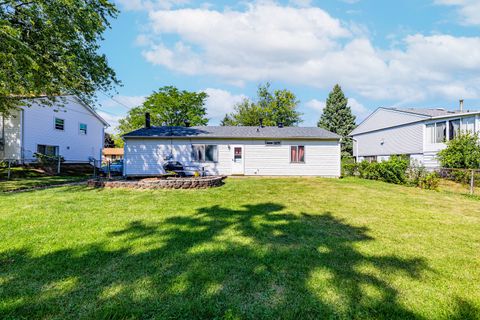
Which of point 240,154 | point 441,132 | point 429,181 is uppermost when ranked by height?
point 441,132

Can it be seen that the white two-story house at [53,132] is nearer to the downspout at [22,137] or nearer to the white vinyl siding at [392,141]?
the downspout at [22,137]

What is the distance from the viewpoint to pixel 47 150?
67.2 ft

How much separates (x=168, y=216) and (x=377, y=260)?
4149 millimetres

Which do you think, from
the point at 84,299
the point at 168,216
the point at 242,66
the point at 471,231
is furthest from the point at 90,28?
the point at 242,66

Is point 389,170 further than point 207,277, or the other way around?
point 389,170

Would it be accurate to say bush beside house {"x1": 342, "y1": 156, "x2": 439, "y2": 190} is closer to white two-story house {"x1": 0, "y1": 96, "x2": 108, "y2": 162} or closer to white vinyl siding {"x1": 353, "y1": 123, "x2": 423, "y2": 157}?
white vinyl siding {"x1": 353, "y1": 123, "x2": 423, "y2": 157}

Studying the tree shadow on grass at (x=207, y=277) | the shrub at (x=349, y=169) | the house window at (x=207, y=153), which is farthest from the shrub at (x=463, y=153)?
the tree shadow on grass at (x=207, y=277)

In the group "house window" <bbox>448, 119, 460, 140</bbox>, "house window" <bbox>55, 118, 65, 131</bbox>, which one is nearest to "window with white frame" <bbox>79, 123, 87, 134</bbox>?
"house window" <bbox>55, 118, 65, 131</bbox>

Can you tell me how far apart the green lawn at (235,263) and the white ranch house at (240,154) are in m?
9.16

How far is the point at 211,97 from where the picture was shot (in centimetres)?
3647

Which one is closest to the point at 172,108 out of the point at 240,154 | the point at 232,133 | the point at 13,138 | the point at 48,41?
the point at 13,138

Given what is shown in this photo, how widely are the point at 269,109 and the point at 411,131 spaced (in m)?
20.8

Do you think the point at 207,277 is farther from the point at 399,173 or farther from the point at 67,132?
the point at 67,132

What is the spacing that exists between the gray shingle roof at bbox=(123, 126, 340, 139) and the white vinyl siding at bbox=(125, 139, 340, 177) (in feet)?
1.20
